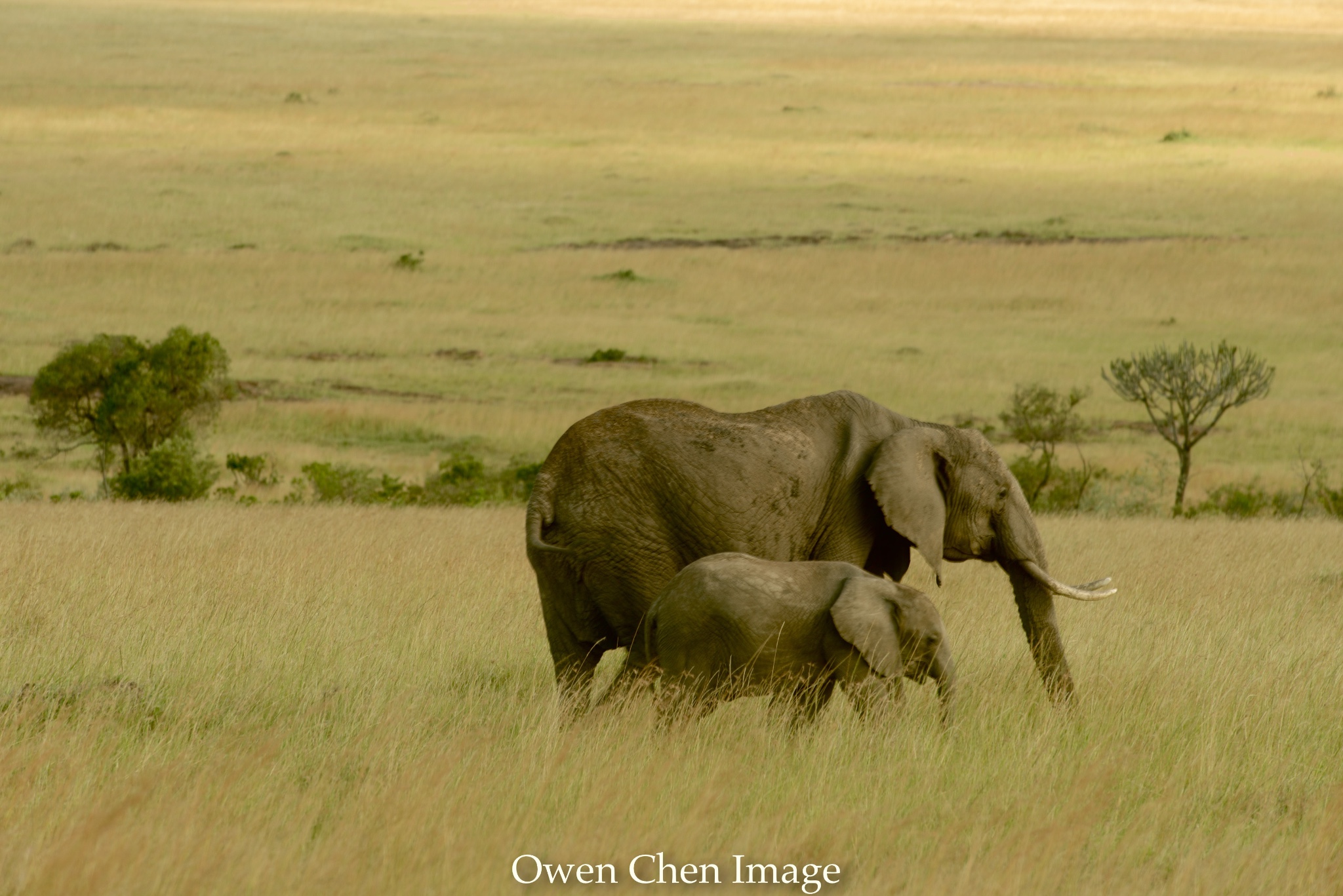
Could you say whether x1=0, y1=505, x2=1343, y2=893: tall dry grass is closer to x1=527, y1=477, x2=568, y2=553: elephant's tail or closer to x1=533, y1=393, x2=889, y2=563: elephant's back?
x1=527, y1=477, x2=568, y2=553: elephant's tail

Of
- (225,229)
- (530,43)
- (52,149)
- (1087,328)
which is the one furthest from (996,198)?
(530,43)

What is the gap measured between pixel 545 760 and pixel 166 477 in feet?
57.4

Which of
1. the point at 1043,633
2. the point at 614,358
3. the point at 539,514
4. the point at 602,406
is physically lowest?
the point at 602,406

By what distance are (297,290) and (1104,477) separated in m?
27.7

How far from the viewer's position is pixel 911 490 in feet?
27.8

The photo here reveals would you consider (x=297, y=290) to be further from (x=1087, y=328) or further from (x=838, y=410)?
(x=838, y=410)

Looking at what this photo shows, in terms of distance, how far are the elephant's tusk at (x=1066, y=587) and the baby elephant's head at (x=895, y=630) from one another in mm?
954

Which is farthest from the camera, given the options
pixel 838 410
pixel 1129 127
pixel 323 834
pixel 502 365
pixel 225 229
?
pixel 1129 127

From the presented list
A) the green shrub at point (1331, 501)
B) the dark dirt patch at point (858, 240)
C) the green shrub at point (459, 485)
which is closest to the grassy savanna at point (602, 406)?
the dark dirt patch at point (858, 240)

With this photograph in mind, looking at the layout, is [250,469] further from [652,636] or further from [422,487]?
[652,636]

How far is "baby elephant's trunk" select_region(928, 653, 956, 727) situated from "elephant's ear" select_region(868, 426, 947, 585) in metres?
0.71

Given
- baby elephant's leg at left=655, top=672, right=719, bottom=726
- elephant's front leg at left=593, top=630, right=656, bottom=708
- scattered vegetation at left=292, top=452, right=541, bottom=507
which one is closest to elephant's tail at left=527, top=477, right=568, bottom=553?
elephant's front leg at left=593, top=630, right=656, bottom=708

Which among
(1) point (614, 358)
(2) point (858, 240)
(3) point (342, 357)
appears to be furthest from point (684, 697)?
(2) point (858, 240)

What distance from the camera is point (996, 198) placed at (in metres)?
72.6
